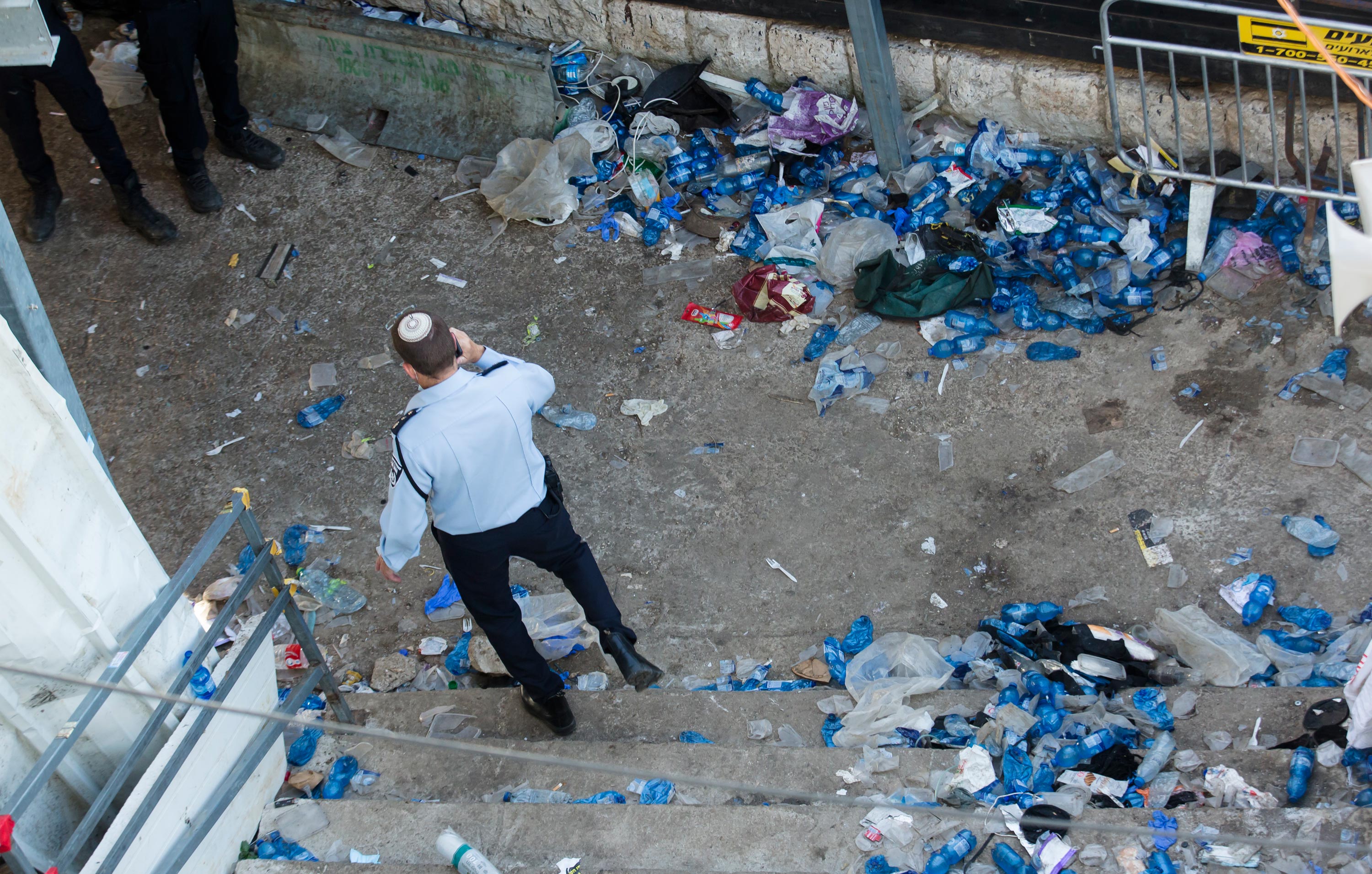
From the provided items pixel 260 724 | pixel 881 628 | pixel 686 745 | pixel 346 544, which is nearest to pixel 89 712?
pixel 260 724

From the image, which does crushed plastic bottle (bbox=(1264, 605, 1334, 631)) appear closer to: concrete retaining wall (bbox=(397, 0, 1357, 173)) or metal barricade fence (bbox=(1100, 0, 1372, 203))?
metal barricade fence (bbox=(1100, 0, 1372, 203))

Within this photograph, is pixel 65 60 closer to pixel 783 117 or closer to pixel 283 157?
pixel 283 157

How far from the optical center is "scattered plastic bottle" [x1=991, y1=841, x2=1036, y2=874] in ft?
8.87

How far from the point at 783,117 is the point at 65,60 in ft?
11.7

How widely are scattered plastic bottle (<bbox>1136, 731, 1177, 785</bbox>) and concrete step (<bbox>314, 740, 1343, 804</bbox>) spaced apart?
0.09 meters

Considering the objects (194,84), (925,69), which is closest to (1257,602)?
(925,69)

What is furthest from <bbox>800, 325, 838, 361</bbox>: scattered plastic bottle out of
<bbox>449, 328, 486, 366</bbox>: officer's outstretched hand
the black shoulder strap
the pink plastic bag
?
the black shoulder strap

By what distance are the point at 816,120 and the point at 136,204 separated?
3678 millimetres

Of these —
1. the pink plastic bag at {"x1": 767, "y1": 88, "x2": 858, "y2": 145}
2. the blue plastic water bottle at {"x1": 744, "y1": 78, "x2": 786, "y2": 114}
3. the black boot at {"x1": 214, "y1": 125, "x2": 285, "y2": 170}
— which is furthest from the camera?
the black boot at {"x1": 214, "y1": 125, "x2": 285, "y2": 170}

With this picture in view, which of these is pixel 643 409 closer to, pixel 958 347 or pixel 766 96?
pixel 958 347

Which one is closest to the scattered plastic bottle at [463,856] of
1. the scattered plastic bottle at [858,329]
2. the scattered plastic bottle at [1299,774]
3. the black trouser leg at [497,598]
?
the black trouser leg at [497,598]

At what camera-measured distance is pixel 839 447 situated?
4.68 m

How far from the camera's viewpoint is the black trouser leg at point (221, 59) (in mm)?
5910

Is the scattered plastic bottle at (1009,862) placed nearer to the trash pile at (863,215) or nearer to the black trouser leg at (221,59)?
the trash pile at (863,215)
